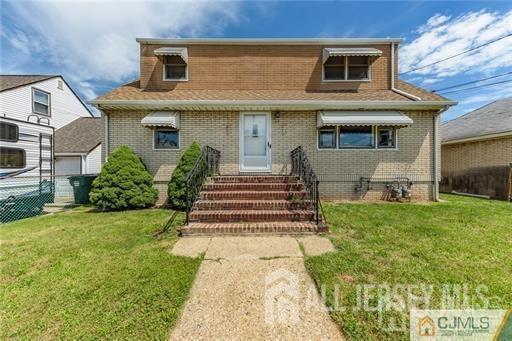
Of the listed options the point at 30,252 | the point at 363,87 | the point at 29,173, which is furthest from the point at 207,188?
the point at 363,87

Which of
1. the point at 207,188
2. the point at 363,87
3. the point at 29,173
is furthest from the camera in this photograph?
the point at 363,87

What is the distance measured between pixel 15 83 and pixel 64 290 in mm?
17613

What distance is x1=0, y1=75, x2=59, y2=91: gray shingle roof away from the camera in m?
12.8

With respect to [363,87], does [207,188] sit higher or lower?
lower

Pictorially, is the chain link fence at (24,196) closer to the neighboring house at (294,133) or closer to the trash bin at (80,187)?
the trash bin at (80,187)

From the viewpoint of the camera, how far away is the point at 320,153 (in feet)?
25.3

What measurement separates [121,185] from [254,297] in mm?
5905

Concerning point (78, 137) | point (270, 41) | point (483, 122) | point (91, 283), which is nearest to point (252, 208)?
point (91, 283)

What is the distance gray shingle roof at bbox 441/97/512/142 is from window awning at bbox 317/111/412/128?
633cm

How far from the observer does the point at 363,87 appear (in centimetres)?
860

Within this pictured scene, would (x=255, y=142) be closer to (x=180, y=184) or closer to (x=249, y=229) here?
(x=180, y=184)

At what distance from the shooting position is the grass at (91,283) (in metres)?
2.20

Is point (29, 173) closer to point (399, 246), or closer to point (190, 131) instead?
point (190, 131)

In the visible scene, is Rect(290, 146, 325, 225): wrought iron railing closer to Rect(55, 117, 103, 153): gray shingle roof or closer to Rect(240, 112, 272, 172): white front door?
Rect(240, 112, 272, 172): white front door
